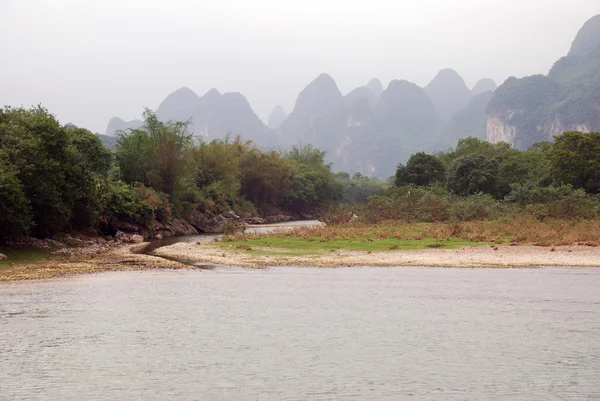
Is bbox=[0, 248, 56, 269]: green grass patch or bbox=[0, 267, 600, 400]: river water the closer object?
bbox=[0, 267, 600, 400]: river water

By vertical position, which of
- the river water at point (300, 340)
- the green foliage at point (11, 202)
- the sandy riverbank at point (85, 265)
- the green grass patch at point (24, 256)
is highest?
the green foliage at point (11, 202)

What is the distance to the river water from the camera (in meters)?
10.3

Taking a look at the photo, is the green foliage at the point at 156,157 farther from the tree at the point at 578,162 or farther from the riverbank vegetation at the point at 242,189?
the tree at the point at 578,162

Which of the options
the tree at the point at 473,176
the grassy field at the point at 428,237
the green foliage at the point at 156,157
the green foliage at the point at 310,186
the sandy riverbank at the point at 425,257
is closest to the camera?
the sandy riverbank at the point at 425,257

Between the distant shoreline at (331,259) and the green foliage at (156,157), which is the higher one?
the green foliage at (156,157)

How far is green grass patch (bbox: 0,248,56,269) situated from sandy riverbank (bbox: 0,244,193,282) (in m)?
0.56

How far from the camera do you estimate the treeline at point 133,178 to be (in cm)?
2997

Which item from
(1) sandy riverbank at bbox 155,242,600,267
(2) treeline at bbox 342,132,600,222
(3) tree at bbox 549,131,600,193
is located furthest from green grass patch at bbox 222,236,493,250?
(3) tree at bbox 549,131,600,193

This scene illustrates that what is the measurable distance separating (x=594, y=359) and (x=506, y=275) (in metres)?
13.1

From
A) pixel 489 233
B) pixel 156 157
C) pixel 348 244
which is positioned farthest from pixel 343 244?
pixel 156 157

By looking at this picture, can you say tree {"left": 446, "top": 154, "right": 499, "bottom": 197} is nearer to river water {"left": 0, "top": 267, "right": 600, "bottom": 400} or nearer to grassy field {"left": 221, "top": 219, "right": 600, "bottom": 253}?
grassy field {"left": 221, "top": 219, "right": 600, "bottom": 253}

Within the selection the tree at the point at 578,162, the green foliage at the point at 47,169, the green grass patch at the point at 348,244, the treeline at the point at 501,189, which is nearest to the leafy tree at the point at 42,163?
the green foliage at the point at 47,169

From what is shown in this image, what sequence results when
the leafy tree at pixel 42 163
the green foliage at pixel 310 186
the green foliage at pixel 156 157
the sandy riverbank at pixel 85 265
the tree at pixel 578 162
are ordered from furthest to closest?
the green foliage at pixel 310 186 < the green foliage at pixel 156 157 < the tree at pixel 578 162 < the leafy tree at pixel 42 163 < the sandy riverbank at pixel 85 265

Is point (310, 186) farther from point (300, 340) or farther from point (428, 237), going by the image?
point (300, 340)
